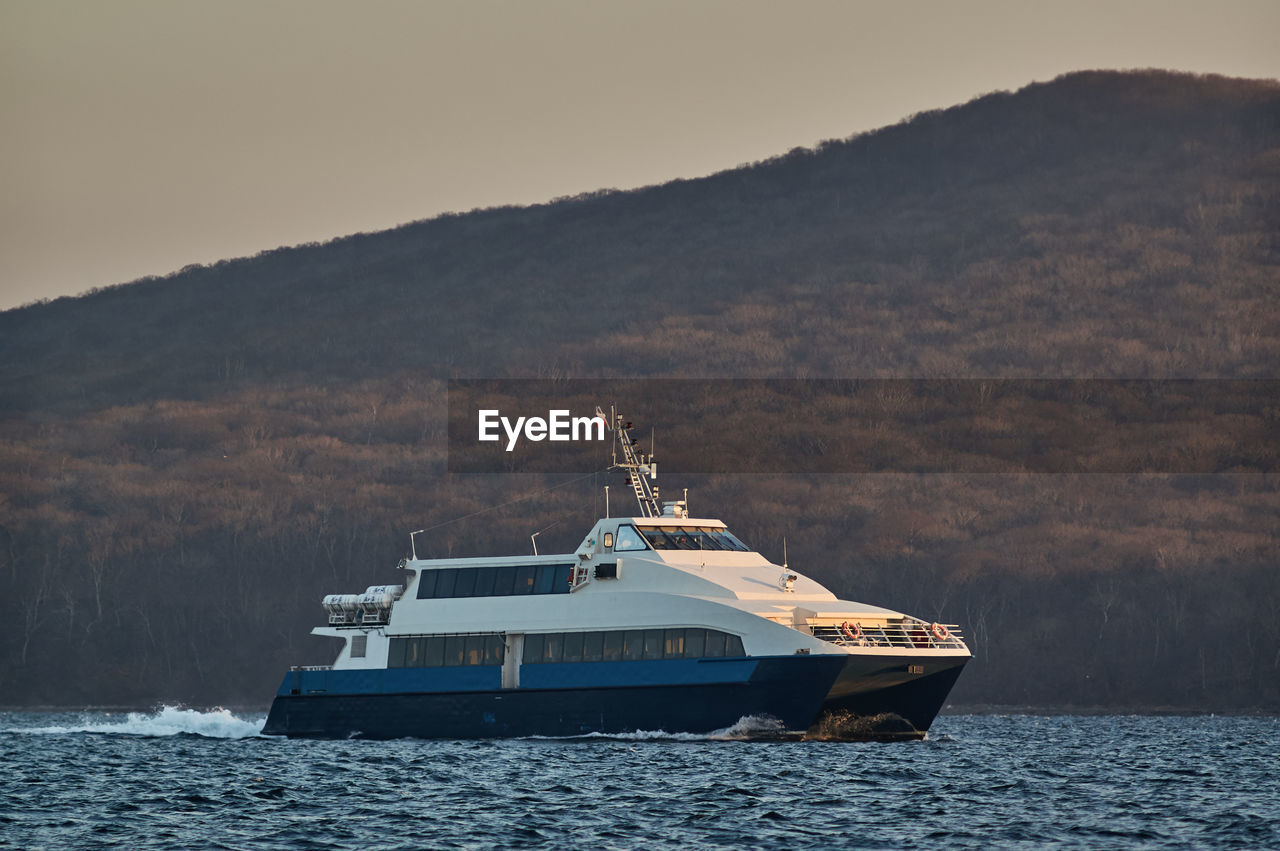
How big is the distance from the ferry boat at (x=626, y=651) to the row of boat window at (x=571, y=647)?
0.13 ft

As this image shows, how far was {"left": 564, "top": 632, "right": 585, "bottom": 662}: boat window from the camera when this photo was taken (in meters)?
49.8

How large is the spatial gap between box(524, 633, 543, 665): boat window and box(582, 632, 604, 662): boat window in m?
1.40

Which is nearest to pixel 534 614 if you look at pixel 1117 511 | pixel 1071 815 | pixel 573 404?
pixel 1071 815

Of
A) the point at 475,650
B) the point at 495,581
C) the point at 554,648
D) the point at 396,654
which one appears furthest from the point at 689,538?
the point at 396,654

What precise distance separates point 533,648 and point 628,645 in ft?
10.2

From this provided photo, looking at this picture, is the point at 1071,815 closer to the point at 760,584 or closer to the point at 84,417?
the point at 760,584

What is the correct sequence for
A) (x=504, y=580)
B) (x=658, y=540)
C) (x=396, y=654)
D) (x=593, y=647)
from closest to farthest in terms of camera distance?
(x=593, y=647) → (x=658, y=540) → (x=504, y=580) → (x=396, y=654)

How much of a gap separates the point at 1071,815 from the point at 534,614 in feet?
65.8

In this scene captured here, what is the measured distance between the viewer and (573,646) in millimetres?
49906

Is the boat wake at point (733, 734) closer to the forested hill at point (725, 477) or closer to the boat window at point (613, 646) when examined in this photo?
the boat window at point (613, 646)

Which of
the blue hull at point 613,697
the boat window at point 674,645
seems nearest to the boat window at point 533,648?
the blue hull at point 613,697

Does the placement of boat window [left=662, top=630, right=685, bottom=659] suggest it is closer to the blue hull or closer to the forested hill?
the blue hull

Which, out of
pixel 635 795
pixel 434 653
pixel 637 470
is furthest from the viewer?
pixel 637 470

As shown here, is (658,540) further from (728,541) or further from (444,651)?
(444,651)
